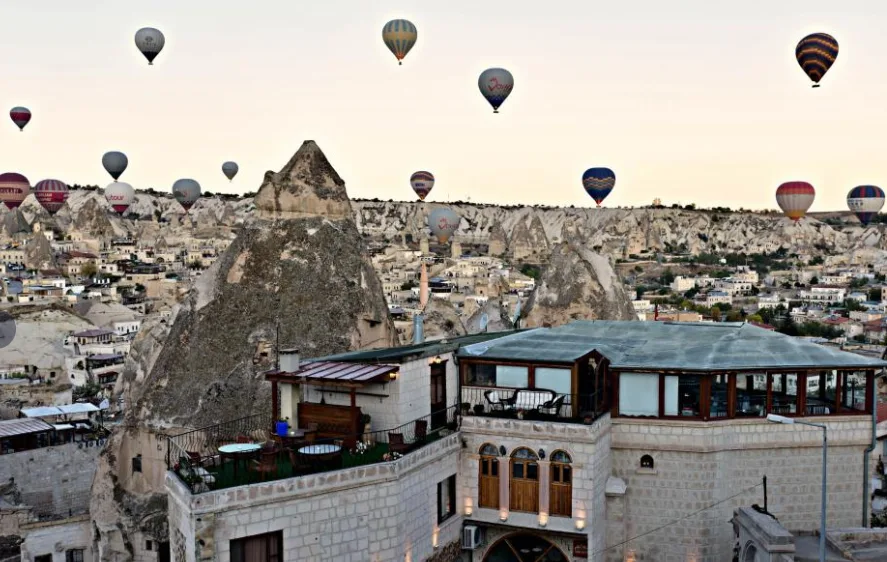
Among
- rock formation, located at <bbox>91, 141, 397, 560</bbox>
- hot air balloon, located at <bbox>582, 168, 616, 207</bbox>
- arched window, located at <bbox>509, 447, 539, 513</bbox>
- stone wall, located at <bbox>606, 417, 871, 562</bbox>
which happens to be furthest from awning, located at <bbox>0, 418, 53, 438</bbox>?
hot air balloon, located at <bbox>582, 168, 616, 207</bbox>

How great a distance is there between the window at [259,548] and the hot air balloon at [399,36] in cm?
3866

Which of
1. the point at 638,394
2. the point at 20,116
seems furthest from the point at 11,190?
the point at 638,394

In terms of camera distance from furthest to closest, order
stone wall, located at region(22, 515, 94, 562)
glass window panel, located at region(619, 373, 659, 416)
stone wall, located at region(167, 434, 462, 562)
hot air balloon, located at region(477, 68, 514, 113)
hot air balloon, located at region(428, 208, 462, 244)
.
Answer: hot air balloon, located at region(428, 208, 462, 244), hot air balloon, located at region(477, 68, 514, 113), stone wall, located at region(22, 515, 94, 562), glass window panel, located at region(619, 373, 659, 416), stone wall, located at region(167, 434, 462, 562)

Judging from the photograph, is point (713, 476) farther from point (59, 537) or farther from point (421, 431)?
point (59, 537)

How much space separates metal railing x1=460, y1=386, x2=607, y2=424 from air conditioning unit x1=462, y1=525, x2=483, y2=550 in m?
2.37

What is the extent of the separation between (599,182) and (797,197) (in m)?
17.9

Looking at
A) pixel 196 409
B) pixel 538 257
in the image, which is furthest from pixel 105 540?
pixel 538 257

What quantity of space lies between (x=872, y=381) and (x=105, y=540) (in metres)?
21.3

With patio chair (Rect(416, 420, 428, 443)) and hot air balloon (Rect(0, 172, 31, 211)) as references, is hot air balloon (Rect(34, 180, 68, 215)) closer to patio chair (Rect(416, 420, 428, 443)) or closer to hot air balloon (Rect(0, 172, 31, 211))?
hot air balloon (Rect(0, 172, 31, 211))

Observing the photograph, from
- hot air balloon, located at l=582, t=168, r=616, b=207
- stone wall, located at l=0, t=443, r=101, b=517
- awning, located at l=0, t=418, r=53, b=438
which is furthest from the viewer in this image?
hot air balloon, located at l=582, t=168, r=616, b=207

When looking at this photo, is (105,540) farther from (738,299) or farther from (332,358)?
(738,299)

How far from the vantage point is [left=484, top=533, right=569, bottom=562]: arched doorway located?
1903 cm

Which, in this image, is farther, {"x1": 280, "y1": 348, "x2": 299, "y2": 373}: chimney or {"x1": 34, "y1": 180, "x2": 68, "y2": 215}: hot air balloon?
{"x1": 34, "y1": 180, "x2": 68, "y2": 215}: hot air balloon

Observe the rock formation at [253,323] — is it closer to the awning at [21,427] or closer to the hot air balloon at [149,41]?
the awning at [21,427]
